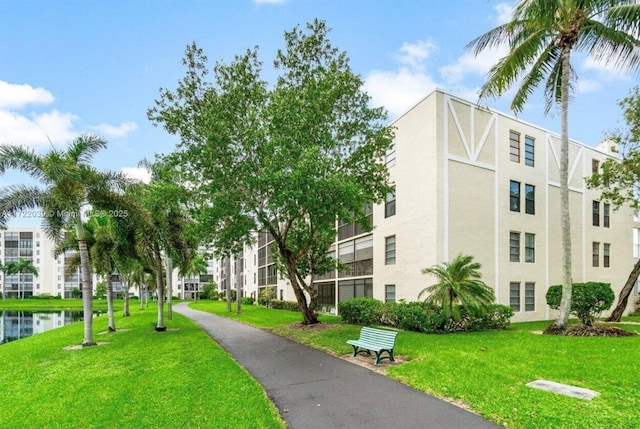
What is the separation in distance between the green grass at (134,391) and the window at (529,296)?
53.2 feet

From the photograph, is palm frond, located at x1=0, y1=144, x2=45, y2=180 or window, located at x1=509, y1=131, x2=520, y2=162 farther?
window, located at x1=509, y1=131, x2=520, y2=162

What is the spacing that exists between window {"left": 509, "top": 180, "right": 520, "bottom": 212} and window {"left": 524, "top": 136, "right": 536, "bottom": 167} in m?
1.55

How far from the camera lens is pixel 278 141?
13805 mm

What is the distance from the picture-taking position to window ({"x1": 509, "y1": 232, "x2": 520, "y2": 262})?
20422mm

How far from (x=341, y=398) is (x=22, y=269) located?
104m

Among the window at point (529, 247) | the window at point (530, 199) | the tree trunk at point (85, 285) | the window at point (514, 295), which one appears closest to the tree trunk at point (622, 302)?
→ the window at point (529, 247)

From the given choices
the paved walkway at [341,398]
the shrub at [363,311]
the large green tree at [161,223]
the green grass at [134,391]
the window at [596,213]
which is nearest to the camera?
the paved walkway at [341,398]

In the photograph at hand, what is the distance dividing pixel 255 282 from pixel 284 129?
145 feet

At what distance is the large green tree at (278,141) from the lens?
13.7 metres

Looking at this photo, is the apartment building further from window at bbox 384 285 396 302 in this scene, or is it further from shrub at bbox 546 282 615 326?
shrub at bbox 546 282 615 326

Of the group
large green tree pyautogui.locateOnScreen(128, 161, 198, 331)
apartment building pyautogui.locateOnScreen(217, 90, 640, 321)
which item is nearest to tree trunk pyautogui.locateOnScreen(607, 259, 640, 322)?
apartment building pyautogui.locateOnScreen(217, 90, 640, 321)

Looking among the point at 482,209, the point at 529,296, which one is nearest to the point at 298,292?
the point at 482,209

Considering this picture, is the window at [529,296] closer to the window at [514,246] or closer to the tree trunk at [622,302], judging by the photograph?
the window at [514,246]

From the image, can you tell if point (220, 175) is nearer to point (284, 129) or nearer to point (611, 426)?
point (284, 129)
